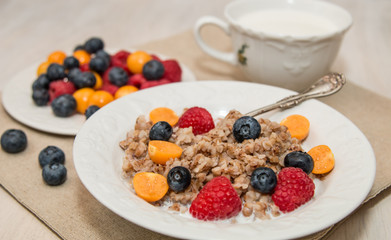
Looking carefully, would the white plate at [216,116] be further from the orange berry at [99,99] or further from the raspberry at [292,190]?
the orange berry at [99,99]

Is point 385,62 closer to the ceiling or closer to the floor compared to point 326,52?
closer to the floor

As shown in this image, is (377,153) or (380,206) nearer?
(380,206)

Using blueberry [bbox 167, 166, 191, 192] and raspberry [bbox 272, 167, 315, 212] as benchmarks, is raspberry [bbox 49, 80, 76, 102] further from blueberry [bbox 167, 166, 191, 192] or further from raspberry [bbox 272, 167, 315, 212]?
raspberry [bbox 272, 167, 315, 212]

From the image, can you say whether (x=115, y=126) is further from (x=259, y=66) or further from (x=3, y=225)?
(x=259, y=66)

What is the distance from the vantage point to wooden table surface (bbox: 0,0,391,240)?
1932 millimetres

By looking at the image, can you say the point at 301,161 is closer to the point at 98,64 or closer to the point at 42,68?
the point at 98,64

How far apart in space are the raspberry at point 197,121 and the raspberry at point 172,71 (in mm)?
423

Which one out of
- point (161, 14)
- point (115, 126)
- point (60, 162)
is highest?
point (115, 126)

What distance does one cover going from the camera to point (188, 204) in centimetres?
97

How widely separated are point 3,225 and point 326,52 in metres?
1.17

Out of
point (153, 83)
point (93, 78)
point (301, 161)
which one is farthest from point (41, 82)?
point (301, 161)

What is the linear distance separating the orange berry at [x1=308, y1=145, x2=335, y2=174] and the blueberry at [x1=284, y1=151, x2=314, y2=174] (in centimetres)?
3

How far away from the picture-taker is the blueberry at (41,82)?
151 cm

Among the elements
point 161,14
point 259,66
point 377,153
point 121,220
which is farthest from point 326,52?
point 161,14
